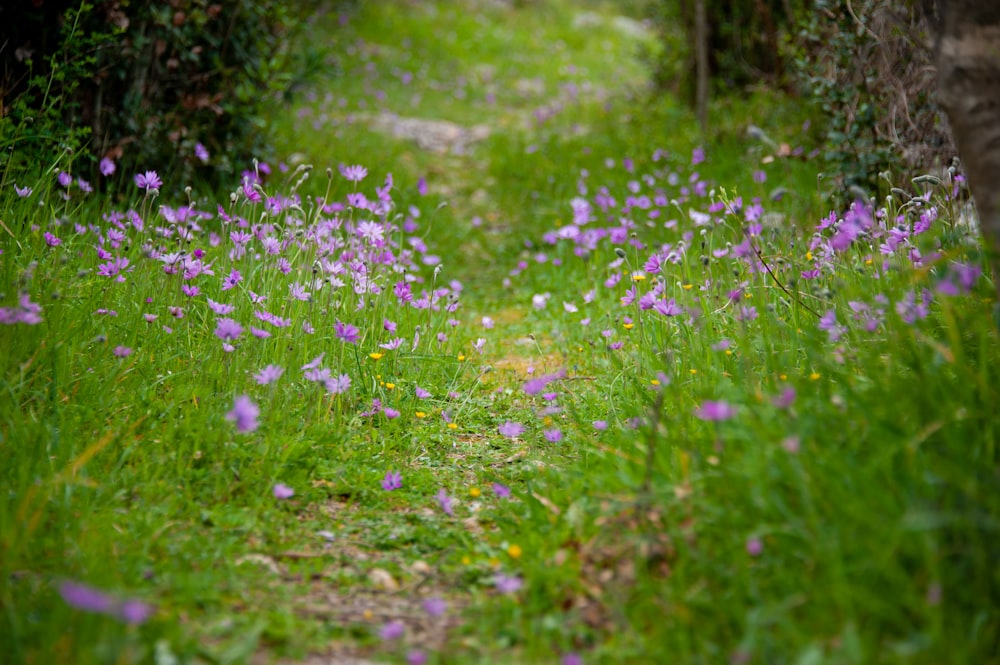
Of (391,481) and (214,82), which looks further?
→ (214,82)

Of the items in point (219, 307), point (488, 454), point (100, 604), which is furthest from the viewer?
point (488, 454)

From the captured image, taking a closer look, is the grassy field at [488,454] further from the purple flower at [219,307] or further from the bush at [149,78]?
the bush at [149,78]

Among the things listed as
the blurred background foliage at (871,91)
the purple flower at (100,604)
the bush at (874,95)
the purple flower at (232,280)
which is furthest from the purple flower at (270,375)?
the bush at (874,95)

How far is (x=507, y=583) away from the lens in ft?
7.07

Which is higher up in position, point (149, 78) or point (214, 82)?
point (214, 82)

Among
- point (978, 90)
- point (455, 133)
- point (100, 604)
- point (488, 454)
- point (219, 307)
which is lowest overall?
point (100, 604)

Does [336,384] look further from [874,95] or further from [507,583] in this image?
[874,95]

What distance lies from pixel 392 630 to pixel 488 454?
4.42 feet

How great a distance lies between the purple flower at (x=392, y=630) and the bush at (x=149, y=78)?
2821mm

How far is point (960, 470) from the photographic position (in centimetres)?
189

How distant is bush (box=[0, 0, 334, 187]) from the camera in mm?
4102

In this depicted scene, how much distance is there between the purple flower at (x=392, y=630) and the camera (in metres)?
1.97

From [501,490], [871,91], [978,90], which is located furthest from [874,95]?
[501,490]

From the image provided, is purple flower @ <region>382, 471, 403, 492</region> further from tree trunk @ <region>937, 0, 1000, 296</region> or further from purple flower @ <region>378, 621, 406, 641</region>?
tree trunk @ <region>937, 0, 1000, 296</region>
